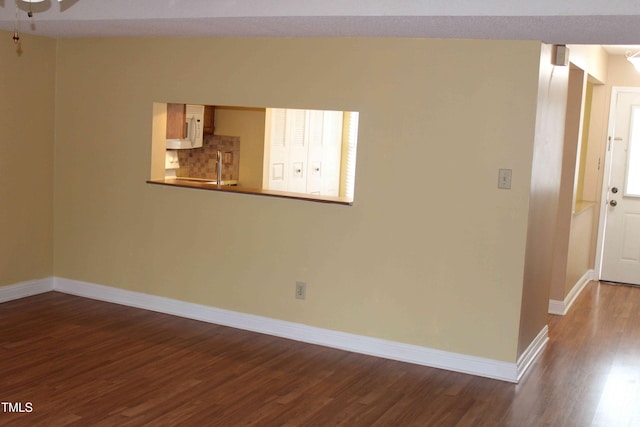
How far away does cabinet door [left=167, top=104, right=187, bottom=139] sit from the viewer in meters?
6.40

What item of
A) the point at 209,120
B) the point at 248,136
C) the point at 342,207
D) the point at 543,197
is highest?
the point at 209,120

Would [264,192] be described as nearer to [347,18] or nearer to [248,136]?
[248,136]

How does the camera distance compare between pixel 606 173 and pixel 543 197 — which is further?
pixel 606 173

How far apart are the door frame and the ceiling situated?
3559mm

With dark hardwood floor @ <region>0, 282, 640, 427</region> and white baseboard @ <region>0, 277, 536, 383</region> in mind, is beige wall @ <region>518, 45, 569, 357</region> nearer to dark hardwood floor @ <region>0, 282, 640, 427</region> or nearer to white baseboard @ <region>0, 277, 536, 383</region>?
white baseboard @ <region>0, 277, 536, 383</region>

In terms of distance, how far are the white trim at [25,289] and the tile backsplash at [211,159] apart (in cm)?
163

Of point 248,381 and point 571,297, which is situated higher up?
point 571,297

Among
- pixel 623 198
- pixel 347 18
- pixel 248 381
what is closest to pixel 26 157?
pixel 248 381

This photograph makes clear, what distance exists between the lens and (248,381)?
431cm

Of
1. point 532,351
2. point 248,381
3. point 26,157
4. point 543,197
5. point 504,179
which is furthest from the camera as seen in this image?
point 26,157

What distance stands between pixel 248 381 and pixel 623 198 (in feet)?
16.4

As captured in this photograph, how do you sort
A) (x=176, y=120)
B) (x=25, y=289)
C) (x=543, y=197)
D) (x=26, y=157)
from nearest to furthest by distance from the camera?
1. (x=543, y=197)
2. (x=26, y=157)
3. (x=25, y=289)
4. (x=176, y=120)

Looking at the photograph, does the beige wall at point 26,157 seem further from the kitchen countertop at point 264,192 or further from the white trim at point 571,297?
the white trim at point 571,297

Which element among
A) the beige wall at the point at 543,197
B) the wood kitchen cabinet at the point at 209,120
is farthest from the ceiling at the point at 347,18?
the wood kitchen cabinet at the point at 209,120
